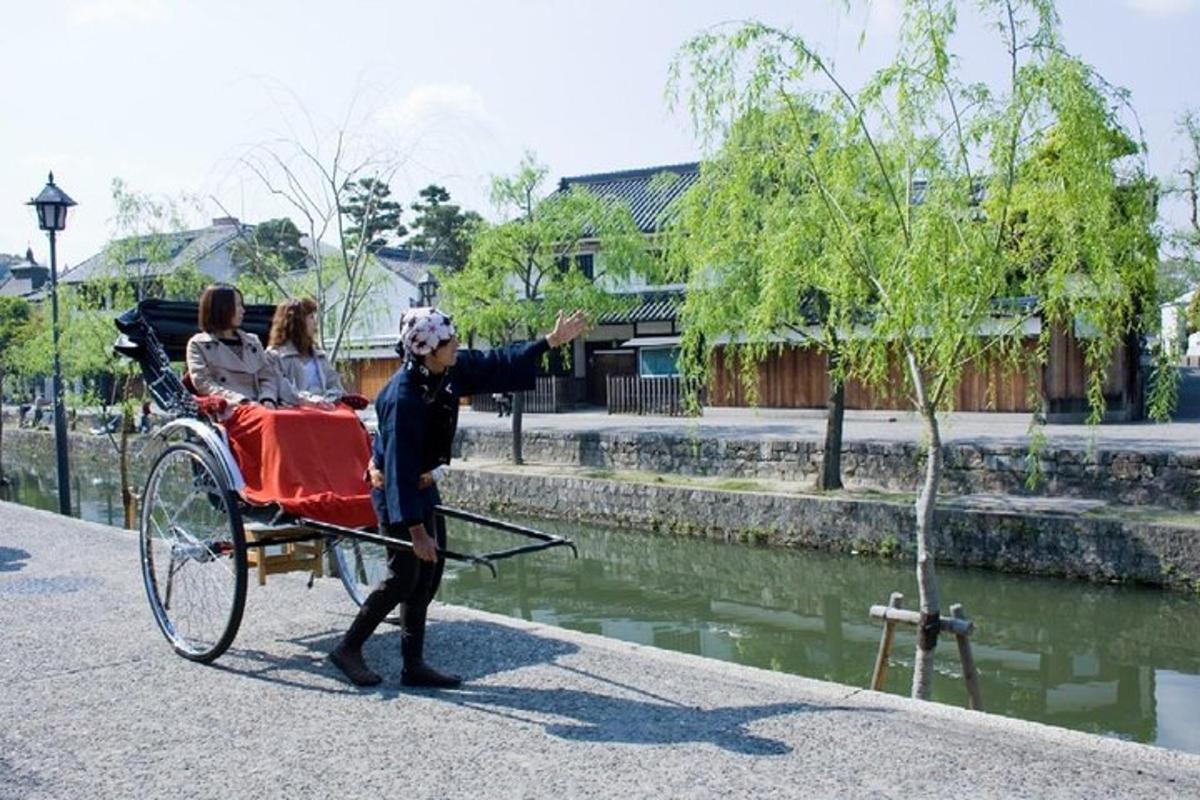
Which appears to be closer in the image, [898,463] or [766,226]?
[766,226]

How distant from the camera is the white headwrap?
4.21 metres

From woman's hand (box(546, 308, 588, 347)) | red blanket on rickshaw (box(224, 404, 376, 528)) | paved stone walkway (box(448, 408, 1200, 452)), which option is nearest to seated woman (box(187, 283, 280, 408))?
red blanket on rickshaw (box(224, 404, 376, 528))

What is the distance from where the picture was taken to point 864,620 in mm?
9914

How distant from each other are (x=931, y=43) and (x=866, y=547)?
7585mm

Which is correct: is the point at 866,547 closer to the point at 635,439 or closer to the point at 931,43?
the point at 635,439

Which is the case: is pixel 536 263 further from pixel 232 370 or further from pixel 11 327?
pixel 11 327

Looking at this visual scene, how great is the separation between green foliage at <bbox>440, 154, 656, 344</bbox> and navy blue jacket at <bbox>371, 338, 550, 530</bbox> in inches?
527

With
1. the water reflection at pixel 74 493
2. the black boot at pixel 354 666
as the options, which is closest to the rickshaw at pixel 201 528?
the black boot at pixel 354 666

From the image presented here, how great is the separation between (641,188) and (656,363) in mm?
5650

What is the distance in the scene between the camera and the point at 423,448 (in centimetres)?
430

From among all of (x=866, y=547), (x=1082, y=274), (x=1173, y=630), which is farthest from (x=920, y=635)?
(x=866, y=547)

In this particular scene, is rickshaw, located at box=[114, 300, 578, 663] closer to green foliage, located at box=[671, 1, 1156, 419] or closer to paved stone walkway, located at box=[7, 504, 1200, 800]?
paved stone walkway, located at box=[7, 504, 1200, 800]

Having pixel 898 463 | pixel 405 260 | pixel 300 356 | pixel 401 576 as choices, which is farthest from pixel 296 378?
pixel 405 260

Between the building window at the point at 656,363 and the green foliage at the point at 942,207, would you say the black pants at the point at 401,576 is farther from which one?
the building window at the point at 656,363
